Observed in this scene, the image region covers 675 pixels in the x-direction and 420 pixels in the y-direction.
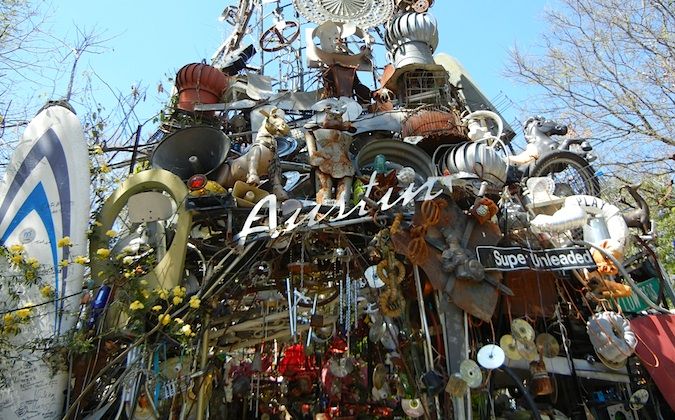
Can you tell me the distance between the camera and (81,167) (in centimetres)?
781

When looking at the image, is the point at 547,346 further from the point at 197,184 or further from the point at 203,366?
the point at 197,184

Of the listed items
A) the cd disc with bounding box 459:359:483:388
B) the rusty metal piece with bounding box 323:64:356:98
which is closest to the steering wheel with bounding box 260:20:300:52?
the rusty metal piece with bounding box 323:64:356:98

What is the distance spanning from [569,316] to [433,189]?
301 centimetres

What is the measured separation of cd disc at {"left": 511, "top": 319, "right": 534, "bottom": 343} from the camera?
662cm

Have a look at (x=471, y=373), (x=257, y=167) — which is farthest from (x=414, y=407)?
(x=257, y=167)

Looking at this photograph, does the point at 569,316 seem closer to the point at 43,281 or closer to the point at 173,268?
the point at 173,268

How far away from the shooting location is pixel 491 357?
593cm

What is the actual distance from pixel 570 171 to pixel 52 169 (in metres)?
8.90

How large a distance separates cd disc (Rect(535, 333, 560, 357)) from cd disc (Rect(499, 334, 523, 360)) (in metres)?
0.53

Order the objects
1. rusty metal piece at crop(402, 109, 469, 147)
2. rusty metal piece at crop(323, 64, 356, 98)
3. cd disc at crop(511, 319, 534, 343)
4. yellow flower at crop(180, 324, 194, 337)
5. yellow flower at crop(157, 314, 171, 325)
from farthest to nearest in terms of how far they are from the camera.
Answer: rusty metal piece at crop(323, 64, 356, 98)
rusty metal piece at crop(402, 109, 469, 147)
cd disc at crop(511, 319, 534, 343)
yellow flower at crop(180, 324, 194, 337)
yellow flower at crop(157, 314, 171, 325)

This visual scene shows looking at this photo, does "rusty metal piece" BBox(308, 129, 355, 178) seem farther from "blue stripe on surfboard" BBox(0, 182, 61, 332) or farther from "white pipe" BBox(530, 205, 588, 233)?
"blue stripe on surfboard" BBox(0, 182, 61, 332)

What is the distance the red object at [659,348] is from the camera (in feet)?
23.2

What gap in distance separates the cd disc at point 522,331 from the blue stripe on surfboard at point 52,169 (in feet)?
19.8

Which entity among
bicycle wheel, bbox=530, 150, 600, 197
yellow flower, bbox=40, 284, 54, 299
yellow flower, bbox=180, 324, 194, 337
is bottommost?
yellow flower, bbox=180, 324, 194, 337
